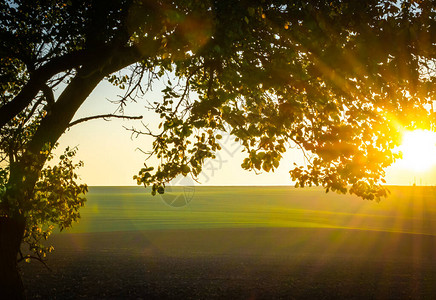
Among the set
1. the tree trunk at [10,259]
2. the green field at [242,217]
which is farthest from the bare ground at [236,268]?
the green field at [242,217]

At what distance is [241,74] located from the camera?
9508 millimetres

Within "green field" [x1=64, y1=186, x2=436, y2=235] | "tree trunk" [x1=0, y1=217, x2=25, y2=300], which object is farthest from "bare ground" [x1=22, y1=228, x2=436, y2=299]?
"green field" [x1=64, y1=186, x2=436, y2=235]

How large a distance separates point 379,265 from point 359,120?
14.3 m

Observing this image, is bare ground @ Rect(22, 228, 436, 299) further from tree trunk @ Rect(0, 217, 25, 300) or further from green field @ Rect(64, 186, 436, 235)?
green field @ Rect(64, 186, 436, 235)

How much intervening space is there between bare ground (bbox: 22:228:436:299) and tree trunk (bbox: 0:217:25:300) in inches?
145

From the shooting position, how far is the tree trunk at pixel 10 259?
12.0m

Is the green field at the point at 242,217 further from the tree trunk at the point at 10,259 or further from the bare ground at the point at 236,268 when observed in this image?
the tree trunk at the point at 10,259

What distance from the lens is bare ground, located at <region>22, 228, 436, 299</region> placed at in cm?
1669

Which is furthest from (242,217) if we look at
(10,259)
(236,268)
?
(10,259)

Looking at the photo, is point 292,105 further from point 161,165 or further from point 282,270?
point 282,270

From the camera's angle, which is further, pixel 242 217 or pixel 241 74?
pixel 242 217

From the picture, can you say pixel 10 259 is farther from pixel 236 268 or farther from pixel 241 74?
pixel 236 268

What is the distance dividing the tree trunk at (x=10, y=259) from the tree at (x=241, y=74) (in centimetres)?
3

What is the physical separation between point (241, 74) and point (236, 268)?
14.0 metres
